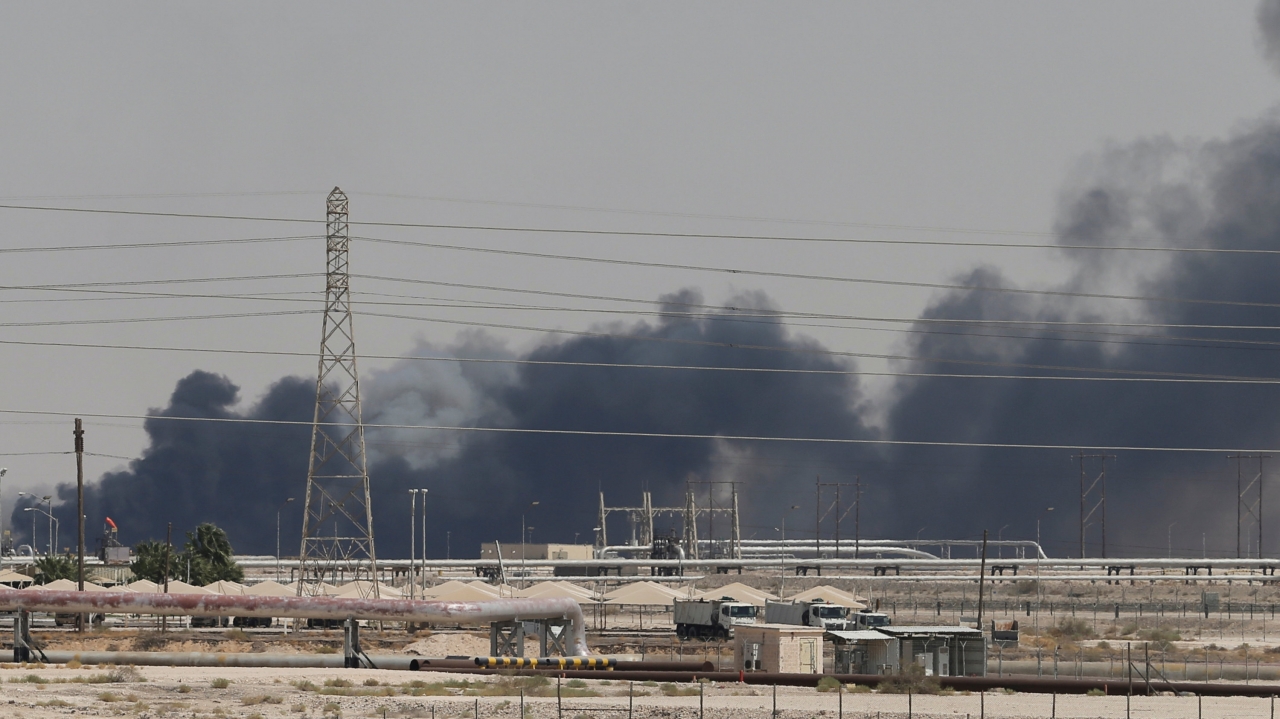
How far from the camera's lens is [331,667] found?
224 ft

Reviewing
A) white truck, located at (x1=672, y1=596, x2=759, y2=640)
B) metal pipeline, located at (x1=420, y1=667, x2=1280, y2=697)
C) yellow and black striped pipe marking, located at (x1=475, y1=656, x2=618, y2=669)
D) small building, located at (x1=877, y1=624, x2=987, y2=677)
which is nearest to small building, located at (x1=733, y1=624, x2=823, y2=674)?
metal pipeline, located at (x1=420, y1=667, x2=1280, y2=697)

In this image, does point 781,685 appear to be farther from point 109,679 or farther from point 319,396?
point 319,396

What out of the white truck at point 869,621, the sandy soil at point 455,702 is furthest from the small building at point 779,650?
the white truck at point 869,621

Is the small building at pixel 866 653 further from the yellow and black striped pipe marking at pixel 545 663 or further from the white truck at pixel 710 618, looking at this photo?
the white truck at pixel 710 618

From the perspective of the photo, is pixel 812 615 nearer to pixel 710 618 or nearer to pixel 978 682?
pixel 710 618

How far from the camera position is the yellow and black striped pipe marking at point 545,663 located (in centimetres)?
6669

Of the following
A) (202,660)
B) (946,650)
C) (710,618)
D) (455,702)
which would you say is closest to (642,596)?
(710,618)

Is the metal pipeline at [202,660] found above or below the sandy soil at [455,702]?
below

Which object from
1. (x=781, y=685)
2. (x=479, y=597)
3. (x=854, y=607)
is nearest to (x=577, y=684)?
(x=781, y=685)

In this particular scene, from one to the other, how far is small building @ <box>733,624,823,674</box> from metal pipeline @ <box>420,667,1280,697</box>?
2880 millimetres

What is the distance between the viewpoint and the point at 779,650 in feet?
221

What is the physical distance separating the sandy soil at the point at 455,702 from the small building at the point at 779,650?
287 inches

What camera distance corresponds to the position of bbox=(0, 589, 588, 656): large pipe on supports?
67.7m

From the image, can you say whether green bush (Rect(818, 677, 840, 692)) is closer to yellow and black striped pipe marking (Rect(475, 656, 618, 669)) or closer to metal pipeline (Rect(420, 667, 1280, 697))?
metal pipeline (Rect(420, 667, 1280, 697))
